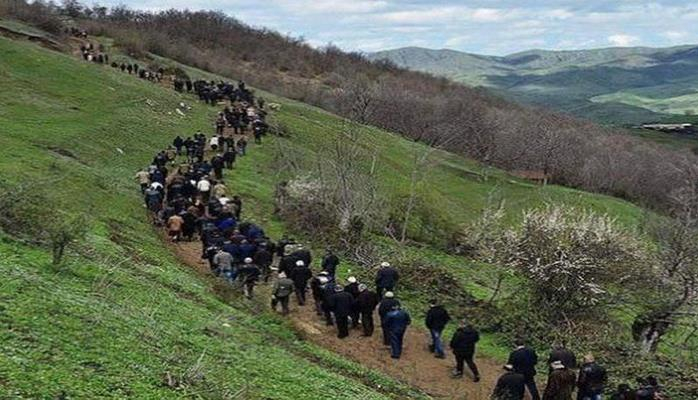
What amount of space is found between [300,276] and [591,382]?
925 cm

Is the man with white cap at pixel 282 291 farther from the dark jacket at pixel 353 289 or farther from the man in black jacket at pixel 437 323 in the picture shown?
the man in black jacket at pixel 437 323

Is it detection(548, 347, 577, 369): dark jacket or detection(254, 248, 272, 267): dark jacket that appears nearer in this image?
detection(548, 347, 577, 369): dark jacket

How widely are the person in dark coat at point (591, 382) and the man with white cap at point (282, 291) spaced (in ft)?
28.4

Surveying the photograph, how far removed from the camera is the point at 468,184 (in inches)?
2731

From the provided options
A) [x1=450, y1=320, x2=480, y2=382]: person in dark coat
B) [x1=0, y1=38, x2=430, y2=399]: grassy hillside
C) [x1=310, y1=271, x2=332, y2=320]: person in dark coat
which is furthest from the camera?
[x1=310, y1=271, x2=332, y2=320]: person in dark coat

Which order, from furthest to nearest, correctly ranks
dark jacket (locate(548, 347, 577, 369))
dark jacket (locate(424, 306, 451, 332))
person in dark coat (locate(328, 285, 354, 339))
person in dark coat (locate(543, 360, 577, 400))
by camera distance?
person in dark coat (locate(328, 285, 354, 339)) < dark jacket (locate(424, 306, 451, 332)) < dark jacket (locate(548, 347, 577, 369)) < person in dark coat (locate(543, 360, 577, 400))

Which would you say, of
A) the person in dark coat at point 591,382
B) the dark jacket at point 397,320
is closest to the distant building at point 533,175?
the dark jacket at point 397,320

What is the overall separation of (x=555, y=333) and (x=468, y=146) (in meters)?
72.9

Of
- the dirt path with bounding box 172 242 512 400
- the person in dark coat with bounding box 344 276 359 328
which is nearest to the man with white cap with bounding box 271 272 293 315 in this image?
the dirt path with bounding box 172 242 512 400

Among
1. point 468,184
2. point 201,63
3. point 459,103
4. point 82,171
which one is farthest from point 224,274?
point 459,103

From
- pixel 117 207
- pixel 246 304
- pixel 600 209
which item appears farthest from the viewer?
pixel 600 209

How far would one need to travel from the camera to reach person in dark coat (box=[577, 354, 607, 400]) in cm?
1883

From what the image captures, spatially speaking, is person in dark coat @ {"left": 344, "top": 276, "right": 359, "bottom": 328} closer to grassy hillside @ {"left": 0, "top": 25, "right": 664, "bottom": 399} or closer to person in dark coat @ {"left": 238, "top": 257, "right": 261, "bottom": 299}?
grassy hillside @ {"left": 0, "top": 25, "right": 664, "bottom": 399}

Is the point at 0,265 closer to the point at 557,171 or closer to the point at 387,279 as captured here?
the point at 387,279
